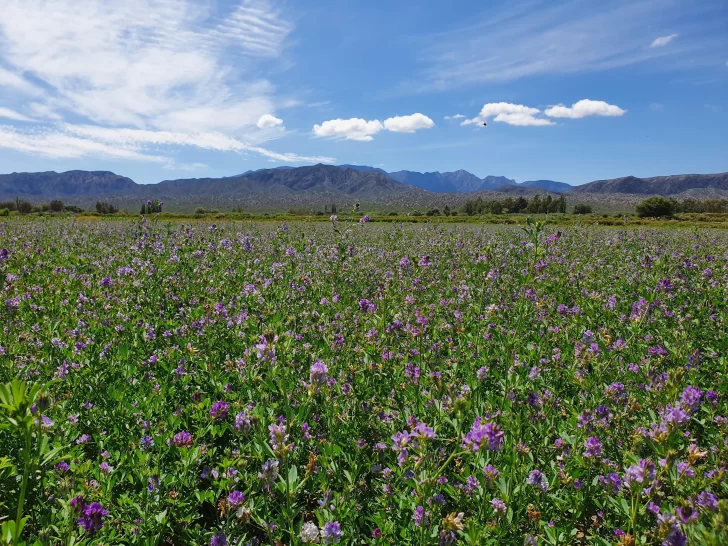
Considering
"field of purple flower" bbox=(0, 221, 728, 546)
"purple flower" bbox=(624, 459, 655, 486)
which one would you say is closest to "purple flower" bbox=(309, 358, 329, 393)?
"field of purple flower" bbox=(0, 221, 728, 546)

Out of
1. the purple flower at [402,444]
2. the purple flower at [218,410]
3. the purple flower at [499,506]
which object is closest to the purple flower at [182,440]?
the purple flower at [218,410]

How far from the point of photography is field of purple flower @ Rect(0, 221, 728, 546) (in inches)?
94.0

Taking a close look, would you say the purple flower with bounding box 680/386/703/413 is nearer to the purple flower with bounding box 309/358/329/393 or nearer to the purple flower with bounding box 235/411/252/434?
the purple flower with bounding box 309/358/329/393

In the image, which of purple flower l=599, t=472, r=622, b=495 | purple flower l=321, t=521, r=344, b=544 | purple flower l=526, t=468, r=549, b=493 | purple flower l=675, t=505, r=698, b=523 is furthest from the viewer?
purple flower l=526, t=468, r=549, b=493

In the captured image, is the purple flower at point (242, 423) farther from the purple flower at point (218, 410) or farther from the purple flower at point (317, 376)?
the purple flower at point (218, 410)

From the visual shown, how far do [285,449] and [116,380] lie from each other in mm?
2930

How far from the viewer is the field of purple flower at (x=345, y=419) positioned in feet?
7.83

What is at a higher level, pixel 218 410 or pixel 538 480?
pixel 218 410

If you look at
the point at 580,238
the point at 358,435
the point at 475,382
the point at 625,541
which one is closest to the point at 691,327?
the point at 475,382

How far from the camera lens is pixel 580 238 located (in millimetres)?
15250

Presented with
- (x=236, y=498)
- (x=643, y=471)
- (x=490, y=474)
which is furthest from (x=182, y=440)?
(x=643, y=471)

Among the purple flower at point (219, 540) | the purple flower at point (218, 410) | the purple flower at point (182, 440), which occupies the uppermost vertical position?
the purple flower at point (218, 410)

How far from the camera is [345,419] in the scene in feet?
11.4

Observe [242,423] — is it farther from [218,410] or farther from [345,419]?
[345,419]
